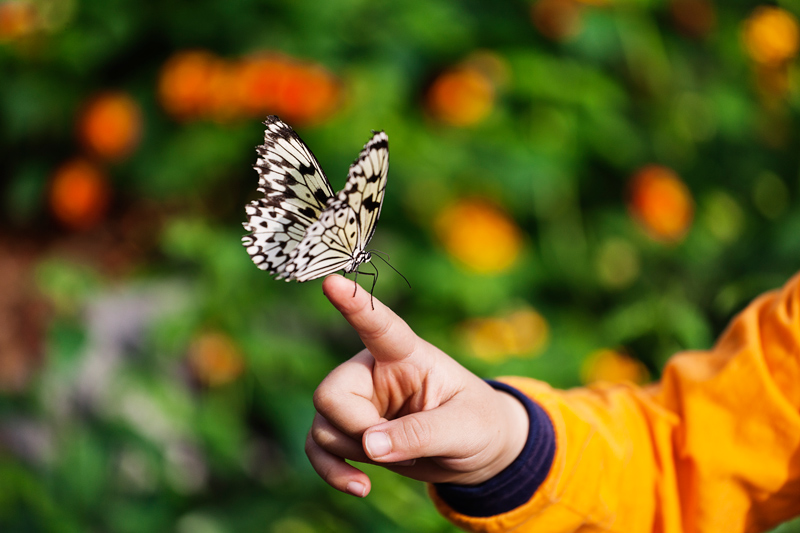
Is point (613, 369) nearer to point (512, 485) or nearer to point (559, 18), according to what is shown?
point (512, 485)

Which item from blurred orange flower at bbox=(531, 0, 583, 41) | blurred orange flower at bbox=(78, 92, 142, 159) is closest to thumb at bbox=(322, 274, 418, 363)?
blurred orange flower at bbox=(78, 92, 142, 159)

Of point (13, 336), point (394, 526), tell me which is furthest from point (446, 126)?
point (13, 336)

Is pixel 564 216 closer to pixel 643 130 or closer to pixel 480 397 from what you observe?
pixel 643 130

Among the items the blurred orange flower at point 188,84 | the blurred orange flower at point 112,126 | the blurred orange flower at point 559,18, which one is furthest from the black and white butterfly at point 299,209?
the blurred orange flower at point 559,18

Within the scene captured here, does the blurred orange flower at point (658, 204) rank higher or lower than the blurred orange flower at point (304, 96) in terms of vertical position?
lower

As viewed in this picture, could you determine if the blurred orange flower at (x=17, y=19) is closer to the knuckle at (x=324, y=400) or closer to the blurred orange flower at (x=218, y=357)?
the blurred orange flower at (x=218, y=357)

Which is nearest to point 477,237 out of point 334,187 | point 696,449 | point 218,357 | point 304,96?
point 334,187
